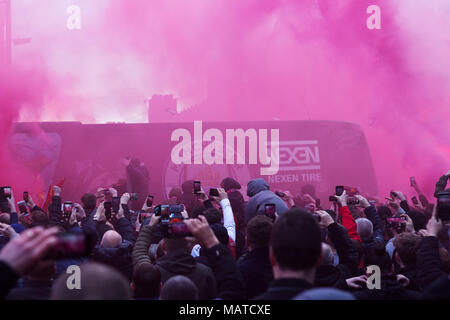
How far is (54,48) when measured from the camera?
15844 mm

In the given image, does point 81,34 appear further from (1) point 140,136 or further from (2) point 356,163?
(2) point 356,163

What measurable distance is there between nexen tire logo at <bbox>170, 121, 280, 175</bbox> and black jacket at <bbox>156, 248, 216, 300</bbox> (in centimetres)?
807

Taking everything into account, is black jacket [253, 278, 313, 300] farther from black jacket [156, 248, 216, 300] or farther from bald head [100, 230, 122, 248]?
bald head [100, 230, 122, 248]

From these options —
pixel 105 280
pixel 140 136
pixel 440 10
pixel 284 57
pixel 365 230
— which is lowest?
pixel 365 230

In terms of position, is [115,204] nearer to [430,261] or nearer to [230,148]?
[430,261]

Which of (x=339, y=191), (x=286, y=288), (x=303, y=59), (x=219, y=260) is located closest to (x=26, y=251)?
(x=286, y=288)

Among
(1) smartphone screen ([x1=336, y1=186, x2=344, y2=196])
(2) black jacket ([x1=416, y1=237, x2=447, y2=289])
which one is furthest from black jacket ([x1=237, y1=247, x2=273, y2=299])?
(1) smartphone screen ([x1=336, y1=186, x2=344, y2=196])

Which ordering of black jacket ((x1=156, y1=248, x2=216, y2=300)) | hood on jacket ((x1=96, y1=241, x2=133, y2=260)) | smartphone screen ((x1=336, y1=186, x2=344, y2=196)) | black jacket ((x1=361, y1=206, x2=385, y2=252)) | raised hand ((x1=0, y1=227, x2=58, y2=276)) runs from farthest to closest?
smartphone screen ((x1=336, y1=186, x2=344, y2=196)) → black jacket ((x1=361, y1=206, x2=385, y2=252)) → hood on jacket ((x1=96, y1=241, x2=133, y2=260)) → black jacket ((x1=156, y1=248, x2=216, y2=300)) → raised hand ((x1=0, y1=227, x2=58, y2=276))

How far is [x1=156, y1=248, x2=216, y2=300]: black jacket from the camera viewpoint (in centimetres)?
300

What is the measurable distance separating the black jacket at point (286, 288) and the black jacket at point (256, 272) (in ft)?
2.90

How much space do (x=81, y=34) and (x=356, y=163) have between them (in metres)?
11.0

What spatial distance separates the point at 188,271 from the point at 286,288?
128 centimetres

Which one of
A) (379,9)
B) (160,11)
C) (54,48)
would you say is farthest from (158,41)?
(379,9)

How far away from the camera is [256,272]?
2770 millimetres
